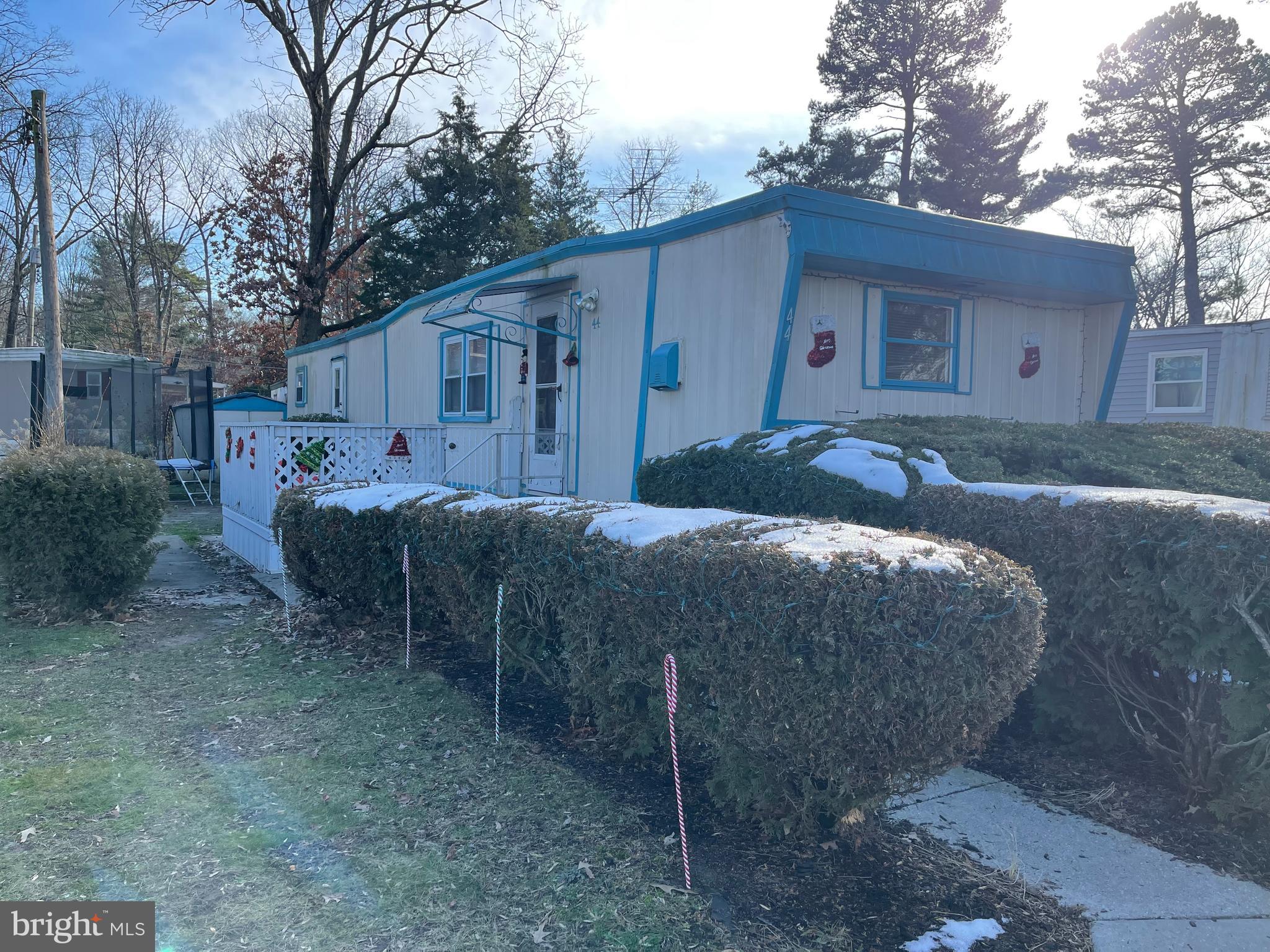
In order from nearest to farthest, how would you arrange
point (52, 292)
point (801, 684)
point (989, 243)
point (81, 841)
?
point (801, 684), point (81, 841), point (989, 243), point (52, 292)

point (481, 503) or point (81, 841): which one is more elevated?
point (481, 503)

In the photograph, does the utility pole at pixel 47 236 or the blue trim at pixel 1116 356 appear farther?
the utility pole at pixel 47 236

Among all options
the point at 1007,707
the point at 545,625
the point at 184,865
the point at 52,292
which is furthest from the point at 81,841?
the point at 52,292

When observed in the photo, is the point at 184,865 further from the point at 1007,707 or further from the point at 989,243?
the point at 989,243

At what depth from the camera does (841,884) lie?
9.39ft

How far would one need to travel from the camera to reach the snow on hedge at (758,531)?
2656 millimetres

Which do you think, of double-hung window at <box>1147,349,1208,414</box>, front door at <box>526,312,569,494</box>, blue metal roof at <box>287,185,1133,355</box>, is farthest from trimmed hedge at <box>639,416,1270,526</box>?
double-hung window at <box>1147,349,1208,414</box>

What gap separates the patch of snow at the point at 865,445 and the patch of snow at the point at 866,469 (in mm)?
50

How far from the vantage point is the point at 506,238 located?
1027 inches

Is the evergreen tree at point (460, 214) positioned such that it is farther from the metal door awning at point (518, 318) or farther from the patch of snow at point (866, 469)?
the patch of snow at point (866, 469)

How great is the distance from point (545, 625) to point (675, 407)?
4.11 m

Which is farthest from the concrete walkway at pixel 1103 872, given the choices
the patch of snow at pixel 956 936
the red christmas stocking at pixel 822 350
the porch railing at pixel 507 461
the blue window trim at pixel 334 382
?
the blue window trim at pixel 334 382

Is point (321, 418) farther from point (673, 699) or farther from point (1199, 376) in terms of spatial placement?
point (1199, 376)

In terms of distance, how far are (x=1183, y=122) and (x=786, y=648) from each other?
1030 inches
